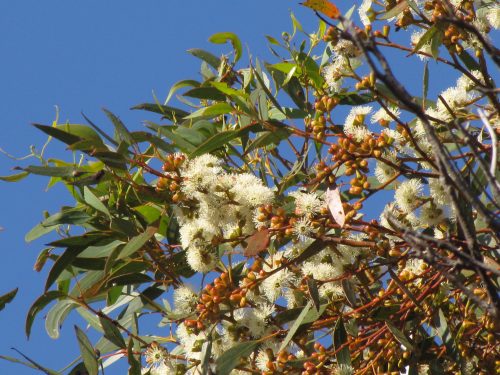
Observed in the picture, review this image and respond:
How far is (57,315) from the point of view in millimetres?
2625

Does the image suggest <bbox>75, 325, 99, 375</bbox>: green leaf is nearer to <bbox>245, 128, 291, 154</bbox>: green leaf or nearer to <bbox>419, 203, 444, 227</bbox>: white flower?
<bbox>245, 128, 291, 154</bbox>: green leaf

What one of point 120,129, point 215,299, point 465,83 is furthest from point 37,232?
point 465,83

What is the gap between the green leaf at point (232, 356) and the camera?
2.19 metres

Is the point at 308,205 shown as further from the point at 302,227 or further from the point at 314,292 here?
the point at 314,292

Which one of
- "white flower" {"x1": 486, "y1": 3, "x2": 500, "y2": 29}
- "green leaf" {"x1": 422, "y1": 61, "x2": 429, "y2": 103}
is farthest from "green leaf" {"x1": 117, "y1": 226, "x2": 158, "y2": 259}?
"white flower" {"x1": 486, "y1": 3, "x2": 500, "y2": 29}

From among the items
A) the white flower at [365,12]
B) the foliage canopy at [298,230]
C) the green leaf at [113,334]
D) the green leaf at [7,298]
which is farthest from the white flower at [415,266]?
the green leaf at [7,298]

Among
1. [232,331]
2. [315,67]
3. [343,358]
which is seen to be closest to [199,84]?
[315,67]

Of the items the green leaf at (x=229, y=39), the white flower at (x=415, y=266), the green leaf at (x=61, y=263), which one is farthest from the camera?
the green leaf at (x=229, y=39)

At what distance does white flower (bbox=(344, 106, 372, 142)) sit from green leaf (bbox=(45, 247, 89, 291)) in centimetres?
75

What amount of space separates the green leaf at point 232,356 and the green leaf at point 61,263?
0.51 meters

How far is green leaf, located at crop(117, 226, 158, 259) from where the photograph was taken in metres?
2.30

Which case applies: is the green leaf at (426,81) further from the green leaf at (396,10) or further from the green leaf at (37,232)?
the green leaf at (37,232)

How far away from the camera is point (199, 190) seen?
2.23 meters

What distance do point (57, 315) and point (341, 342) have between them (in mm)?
860
